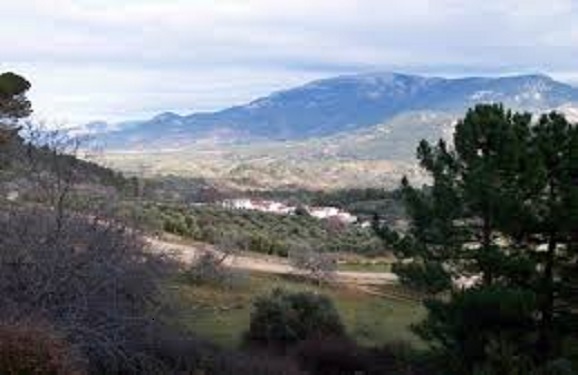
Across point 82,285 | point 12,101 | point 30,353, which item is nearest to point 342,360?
point 82,285

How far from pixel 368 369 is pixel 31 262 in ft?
30.6

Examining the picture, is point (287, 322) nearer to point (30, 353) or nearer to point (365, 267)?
point (30, 353)

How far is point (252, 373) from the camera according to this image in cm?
2341

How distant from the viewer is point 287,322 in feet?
101

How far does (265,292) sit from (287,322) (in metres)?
8.40

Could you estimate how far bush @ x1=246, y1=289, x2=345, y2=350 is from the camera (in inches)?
1203

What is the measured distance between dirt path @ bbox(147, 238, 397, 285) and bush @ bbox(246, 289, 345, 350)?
1178 centimetres

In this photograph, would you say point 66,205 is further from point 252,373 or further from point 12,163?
point 12,163

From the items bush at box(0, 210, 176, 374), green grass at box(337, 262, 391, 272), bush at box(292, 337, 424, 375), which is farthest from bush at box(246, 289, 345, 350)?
green grass at box(337, 262, 391, 272)

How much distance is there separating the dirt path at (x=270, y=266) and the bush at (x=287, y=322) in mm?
11785

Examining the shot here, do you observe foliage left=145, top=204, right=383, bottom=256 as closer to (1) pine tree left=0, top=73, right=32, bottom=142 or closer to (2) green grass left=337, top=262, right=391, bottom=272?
(2) green grass left=337, top=262, right=391, bottom=272

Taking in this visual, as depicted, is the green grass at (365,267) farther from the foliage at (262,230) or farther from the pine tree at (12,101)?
the pine tree at (12,101)

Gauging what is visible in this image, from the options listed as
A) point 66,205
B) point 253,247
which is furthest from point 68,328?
point 253,247

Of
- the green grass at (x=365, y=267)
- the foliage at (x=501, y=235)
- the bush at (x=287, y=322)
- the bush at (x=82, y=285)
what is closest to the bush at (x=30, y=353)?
the bush at (x=82, y=285)
